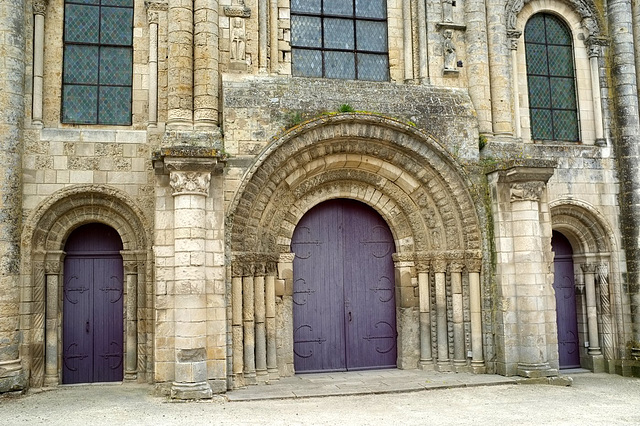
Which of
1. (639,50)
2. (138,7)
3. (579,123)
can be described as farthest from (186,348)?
(639,50)

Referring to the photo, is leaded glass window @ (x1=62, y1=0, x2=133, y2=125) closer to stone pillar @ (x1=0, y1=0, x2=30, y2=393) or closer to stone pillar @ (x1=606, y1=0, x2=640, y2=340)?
stone pillar @ (x1=0, y1=0, x2=30, y2=393)

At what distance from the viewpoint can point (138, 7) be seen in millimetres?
10781

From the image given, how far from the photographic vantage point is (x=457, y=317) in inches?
422

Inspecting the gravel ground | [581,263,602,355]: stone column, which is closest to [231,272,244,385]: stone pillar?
the gravel ground

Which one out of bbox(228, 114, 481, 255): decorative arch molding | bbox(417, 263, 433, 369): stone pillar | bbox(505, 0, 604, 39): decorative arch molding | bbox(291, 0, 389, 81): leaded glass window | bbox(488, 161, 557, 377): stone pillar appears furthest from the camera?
bbox(505, 0, 604, 39): decorative arch molding

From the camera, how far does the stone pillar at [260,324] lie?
996cm

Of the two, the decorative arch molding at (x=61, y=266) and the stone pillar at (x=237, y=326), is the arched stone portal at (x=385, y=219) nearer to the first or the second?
the stone pillar at (x=237, y=326)

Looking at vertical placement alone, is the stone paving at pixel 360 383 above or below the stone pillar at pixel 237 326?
below

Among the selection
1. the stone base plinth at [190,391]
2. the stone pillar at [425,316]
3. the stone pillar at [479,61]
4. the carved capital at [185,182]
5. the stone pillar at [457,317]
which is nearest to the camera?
the stone base plinth at [190,391]

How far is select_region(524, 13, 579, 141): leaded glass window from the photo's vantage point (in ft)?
39.8

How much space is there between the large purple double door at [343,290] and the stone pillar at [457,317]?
1.11 m

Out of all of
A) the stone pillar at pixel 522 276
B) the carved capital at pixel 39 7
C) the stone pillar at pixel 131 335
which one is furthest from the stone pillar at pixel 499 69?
the carved capital at pixel 39 7

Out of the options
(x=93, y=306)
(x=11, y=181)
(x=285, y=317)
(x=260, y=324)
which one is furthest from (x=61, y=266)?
(x=285, y=317)

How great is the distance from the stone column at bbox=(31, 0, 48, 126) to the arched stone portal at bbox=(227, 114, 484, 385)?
353cm
